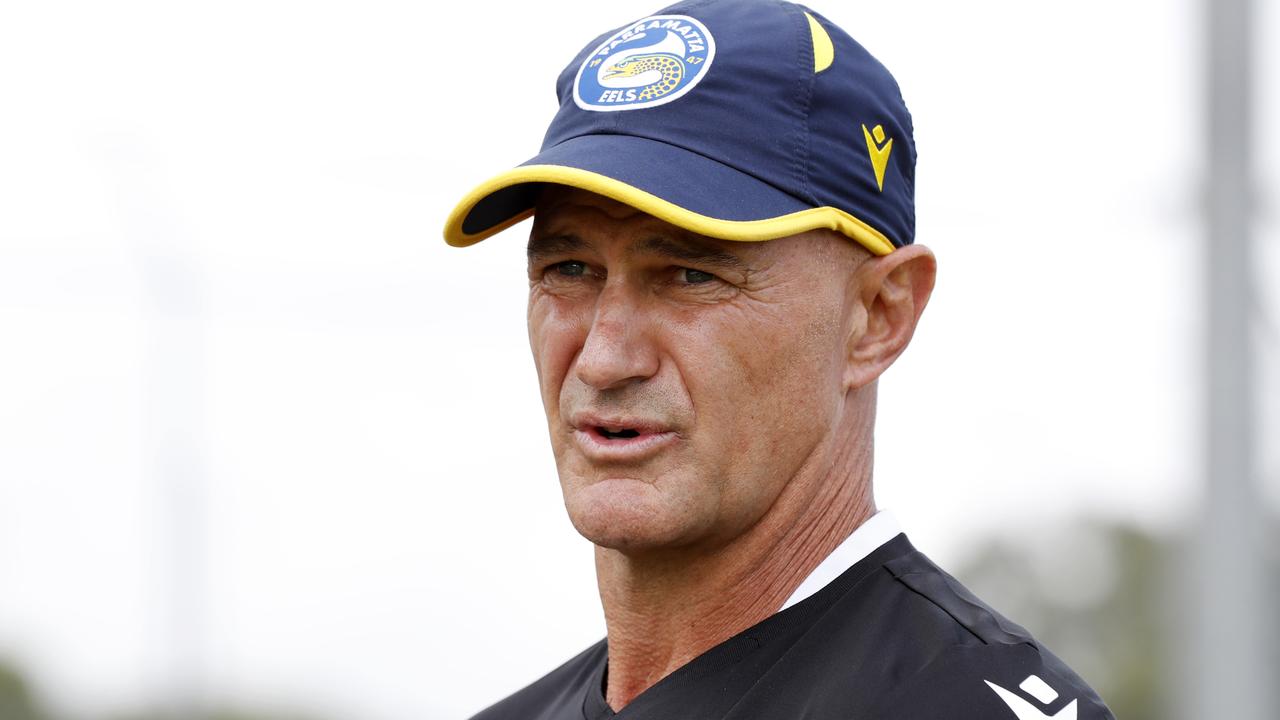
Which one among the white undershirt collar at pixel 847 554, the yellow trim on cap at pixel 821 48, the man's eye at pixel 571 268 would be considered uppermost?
the yellow trim on cap at pixel 821 48

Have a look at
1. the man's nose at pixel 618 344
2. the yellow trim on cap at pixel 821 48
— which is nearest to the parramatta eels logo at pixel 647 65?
the yellow trim on cap at pixel 821 48

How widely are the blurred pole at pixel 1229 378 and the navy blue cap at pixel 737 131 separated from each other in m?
3.02

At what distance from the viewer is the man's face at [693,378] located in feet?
6.94

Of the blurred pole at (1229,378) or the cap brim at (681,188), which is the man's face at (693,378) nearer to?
the cap brim at (681,188)

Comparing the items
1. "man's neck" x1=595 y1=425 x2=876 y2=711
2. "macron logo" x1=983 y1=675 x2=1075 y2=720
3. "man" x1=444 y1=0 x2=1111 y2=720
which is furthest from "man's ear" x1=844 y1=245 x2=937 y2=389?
"macron logo" x1=983 y1=675 x2=1075 y2=720

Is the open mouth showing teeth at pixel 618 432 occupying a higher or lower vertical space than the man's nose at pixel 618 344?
Result: lower

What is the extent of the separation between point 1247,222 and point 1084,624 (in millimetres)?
6676

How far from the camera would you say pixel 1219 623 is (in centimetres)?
488

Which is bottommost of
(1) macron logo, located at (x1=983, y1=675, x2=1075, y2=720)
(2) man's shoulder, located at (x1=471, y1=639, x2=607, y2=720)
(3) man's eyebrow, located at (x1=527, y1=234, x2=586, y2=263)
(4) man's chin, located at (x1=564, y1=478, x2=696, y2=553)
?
(1) macron logo, located at (x1=983, y1=675, x2=1075, y2=720)

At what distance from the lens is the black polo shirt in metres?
1.93

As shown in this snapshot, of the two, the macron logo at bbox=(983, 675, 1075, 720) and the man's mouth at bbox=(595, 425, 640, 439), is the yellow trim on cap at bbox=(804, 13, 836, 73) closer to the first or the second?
the man's mouth at bbox=(595, 425, 640, 439)

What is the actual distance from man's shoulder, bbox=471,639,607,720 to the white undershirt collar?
0.49m

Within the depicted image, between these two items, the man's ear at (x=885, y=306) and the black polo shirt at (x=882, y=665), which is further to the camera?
the man's ear at (x=885, y=306)

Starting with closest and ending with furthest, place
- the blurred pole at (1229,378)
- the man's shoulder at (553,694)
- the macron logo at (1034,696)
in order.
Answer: the macron logo at (1034,696), the man's shoulder at (553,694), the blurred pole at (1229,378)
